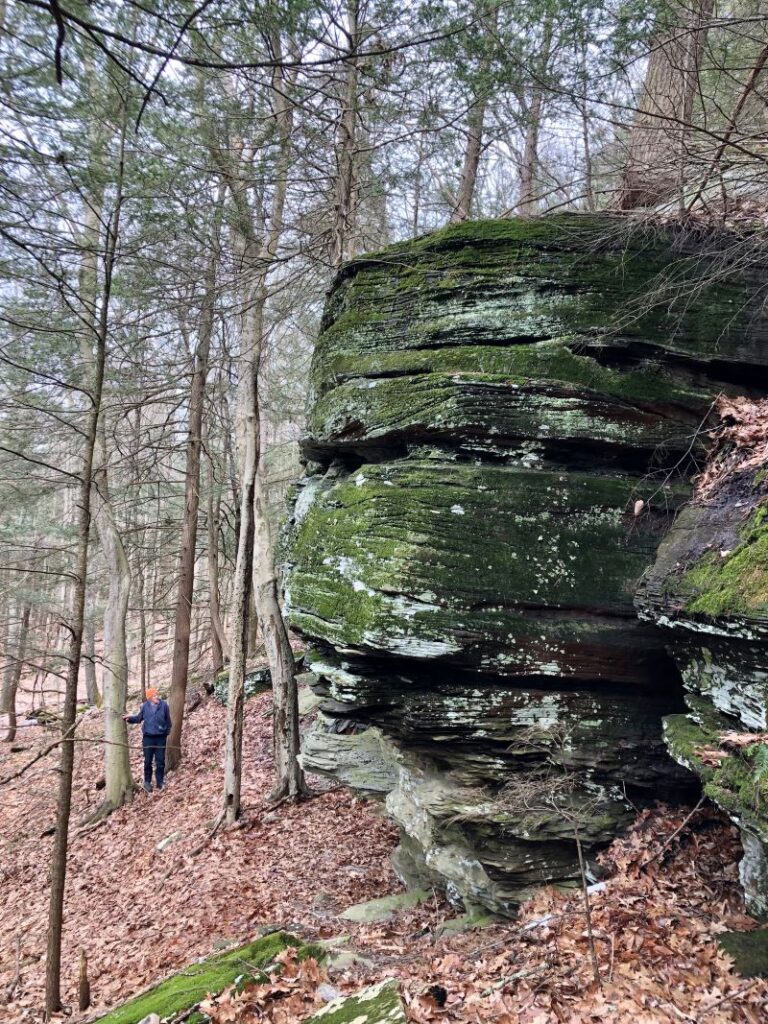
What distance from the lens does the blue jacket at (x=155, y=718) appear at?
36.3ft

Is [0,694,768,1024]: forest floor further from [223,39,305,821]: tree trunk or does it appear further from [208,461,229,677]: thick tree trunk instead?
[208,461,229,677]: thick tree trunk

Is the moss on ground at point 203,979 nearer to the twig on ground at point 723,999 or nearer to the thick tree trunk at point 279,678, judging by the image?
the twig on ground at point 723,999

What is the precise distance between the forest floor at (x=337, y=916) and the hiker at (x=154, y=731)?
411mm

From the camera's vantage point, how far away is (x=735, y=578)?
4449 mm

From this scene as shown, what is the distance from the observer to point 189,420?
38.3ft

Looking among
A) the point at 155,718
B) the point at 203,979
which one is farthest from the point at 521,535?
the point at 155,718

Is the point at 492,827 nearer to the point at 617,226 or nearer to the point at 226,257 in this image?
the point at 617,226

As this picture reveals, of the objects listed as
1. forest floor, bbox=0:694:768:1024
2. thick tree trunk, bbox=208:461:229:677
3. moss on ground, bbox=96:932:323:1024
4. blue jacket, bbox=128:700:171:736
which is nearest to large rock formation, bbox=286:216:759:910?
forest floor, bbox=0:694:768:1024

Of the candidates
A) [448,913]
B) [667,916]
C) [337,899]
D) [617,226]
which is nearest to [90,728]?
[337,899]

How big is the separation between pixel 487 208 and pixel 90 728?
1781 cm

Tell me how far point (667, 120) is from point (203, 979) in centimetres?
750

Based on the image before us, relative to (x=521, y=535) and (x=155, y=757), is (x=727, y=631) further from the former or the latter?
(x=155, y=757)

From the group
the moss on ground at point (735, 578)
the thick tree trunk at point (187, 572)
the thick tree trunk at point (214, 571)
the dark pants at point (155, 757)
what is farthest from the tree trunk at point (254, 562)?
the moss on ground at point (735, 578)

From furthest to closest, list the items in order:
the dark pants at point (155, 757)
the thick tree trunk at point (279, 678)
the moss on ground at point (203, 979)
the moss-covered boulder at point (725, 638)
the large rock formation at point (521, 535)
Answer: the dark pants at point (155, 757) < the thick tree trunk at point (279, 678) < the large rock formation at point (521, 535) < the moss on ground at point (203, 979) < the moss-covered boulder at point (725, 638)
